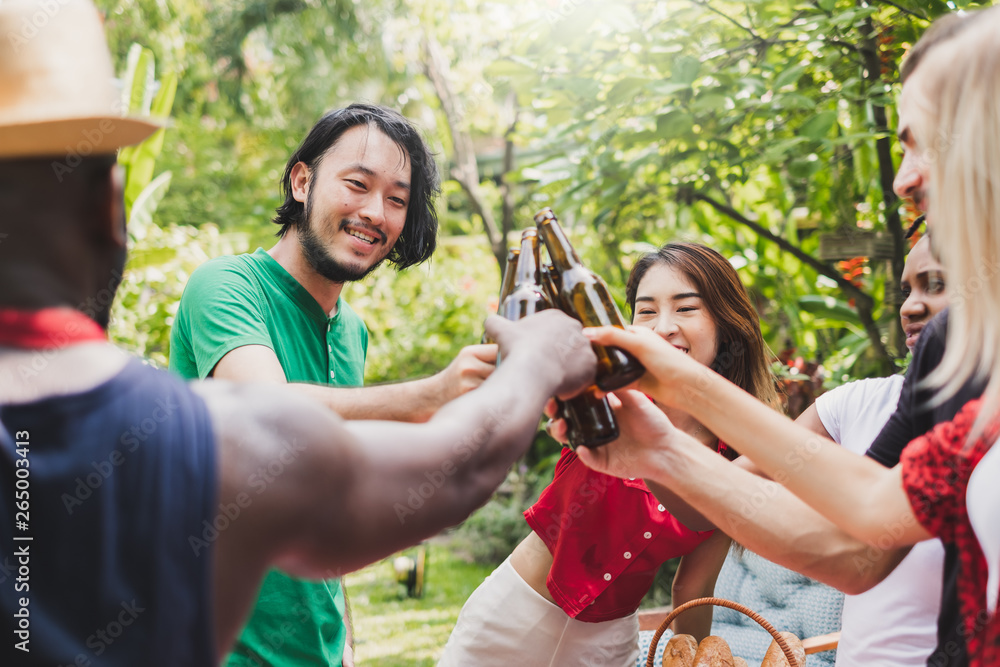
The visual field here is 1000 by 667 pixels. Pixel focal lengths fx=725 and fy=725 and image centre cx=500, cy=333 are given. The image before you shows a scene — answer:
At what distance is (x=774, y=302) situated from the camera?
504cm

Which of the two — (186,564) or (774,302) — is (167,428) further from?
(774,302)

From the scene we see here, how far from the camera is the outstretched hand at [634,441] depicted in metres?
1.63

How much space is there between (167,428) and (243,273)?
1.33m

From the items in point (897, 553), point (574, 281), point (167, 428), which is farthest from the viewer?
point (574, 281)

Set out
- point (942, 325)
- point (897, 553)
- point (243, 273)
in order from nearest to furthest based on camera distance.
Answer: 1. point (942, 325)
2. point (897, 553)
3. point (243, 273)

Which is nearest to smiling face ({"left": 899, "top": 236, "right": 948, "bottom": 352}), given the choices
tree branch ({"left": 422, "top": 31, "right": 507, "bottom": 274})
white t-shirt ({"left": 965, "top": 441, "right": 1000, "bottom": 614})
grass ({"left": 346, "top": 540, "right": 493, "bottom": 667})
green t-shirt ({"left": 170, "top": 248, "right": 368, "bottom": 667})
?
white t-shirt ({"left": 965, "top": 441, "right": 1000, "bottom": 614})

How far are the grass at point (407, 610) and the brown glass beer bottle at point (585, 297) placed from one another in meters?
4.05

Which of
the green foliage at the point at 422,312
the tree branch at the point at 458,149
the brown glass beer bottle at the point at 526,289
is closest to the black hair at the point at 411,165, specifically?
the brown glass beer bottle at the point at 526,289

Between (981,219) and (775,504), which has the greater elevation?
(981,219)

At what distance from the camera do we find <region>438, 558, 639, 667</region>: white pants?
2152 millimetres

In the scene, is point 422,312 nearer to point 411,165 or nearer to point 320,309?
point 411,165

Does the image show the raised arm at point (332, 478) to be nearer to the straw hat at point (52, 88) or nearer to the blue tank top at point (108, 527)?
the blue tank top at point (108, 527)

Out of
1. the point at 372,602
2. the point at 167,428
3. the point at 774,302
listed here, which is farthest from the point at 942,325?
the point at 372,602

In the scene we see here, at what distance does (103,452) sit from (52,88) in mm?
396
